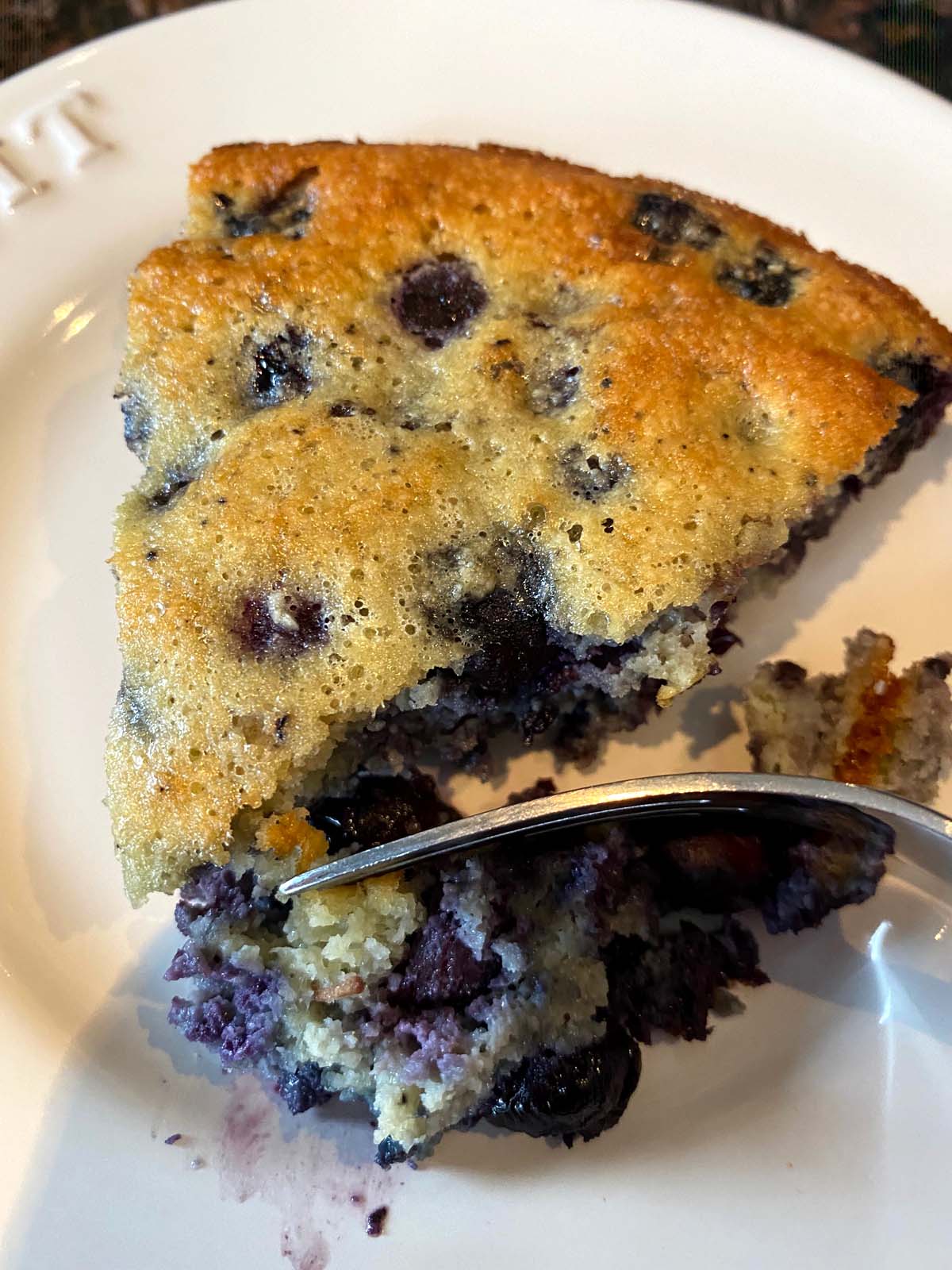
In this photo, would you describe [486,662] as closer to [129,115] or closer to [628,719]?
[628,719]

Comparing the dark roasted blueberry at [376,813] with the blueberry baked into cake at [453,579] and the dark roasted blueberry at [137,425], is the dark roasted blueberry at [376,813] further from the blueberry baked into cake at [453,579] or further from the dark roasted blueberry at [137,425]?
the dark roasted blueberry at [137,425]

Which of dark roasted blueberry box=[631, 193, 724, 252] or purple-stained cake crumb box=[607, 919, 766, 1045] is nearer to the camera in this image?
purple-stained cake crumb box=[607, 919, 766, 1045]

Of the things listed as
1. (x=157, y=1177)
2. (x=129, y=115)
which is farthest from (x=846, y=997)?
(x=129, y=115)

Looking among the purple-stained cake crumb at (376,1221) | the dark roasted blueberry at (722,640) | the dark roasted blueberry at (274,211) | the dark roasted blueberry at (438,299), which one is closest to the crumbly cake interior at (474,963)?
the purple-stained cake crumb at (376,1221)

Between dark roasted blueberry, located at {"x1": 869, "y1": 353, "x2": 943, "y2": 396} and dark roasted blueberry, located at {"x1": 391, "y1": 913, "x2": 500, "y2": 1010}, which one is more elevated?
dark roasted blueberry, located at {"x1": 869, "y1": 353, "x2": 943, "y2": 396}

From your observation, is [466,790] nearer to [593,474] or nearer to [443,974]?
[443,974]

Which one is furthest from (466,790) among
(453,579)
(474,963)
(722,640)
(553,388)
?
(553,388)

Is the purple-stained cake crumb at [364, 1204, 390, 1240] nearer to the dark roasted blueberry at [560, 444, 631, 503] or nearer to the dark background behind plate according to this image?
the dark roasted blueberry at [560, 444, 631, 503]

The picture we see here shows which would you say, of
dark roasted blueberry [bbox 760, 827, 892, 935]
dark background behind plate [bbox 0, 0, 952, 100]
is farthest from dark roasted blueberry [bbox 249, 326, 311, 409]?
dark background behind plate [bbox 0, 0, 952, 100]
